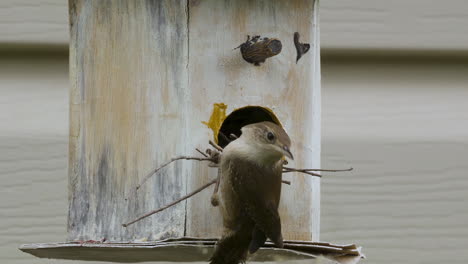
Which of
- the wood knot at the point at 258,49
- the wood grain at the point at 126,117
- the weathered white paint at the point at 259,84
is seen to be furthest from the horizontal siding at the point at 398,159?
the wood grain at the point at 126,117

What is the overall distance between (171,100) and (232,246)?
0.52m

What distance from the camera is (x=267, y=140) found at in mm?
3156

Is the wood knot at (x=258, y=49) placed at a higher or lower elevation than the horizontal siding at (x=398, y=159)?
higher

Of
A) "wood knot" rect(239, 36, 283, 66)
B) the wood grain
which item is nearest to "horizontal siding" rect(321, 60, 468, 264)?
"wood knot" rect(239, 36, 283, 66)

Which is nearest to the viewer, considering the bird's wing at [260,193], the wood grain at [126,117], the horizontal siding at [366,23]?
the bird's wing at [260,193]

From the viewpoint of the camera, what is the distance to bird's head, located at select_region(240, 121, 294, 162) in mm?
3102

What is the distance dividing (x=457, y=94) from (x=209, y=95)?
1045mm

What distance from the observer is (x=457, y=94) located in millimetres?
3975

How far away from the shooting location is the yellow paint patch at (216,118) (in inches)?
135

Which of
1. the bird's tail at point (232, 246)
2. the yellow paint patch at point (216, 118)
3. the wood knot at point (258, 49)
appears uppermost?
the wood knot at point (258, 49)

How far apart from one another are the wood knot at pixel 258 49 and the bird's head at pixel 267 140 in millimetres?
297

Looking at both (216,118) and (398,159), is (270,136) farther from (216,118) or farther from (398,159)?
Answer: (398,159)

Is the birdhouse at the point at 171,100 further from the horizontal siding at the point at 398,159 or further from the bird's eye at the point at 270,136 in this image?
the horizontal siding at the point at 398,159

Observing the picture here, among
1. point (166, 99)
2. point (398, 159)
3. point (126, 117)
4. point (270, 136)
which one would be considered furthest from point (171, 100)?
point (398, 159)
